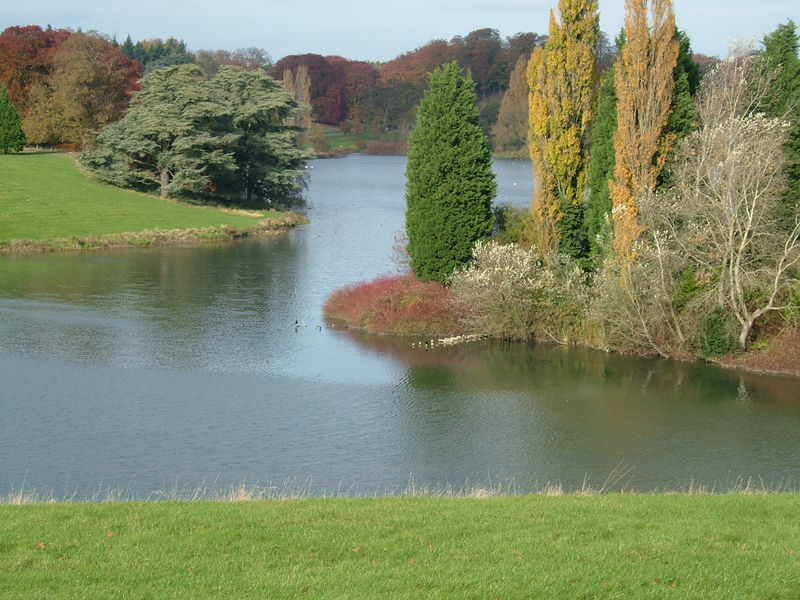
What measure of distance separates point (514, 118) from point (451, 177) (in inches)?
3333

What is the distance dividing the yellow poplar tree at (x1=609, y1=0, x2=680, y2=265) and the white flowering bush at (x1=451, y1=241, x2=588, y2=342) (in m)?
2.86

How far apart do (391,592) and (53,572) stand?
354 cm

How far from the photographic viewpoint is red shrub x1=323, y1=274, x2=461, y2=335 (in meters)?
36.0

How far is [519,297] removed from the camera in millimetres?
34625

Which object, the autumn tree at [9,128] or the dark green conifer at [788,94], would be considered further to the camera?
the autumn tree at [9,128]

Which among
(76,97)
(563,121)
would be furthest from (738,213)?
(76,97)

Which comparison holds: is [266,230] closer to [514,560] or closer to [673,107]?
[673,107]

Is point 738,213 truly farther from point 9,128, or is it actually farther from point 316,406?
point 9,128

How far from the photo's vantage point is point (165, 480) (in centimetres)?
1939

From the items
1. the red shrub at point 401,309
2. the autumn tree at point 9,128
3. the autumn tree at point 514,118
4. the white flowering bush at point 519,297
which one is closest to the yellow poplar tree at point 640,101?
the white flowering bush at point 519,297

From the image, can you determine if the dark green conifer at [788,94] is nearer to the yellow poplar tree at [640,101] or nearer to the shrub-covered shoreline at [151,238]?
the yellow poplar tree at [640,101]

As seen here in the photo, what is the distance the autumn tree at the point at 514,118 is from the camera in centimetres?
11794

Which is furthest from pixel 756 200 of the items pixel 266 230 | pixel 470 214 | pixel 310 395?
pixel 266 230

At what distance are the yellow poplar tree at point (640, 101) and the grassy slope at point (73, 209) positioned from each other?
33.7 metres
